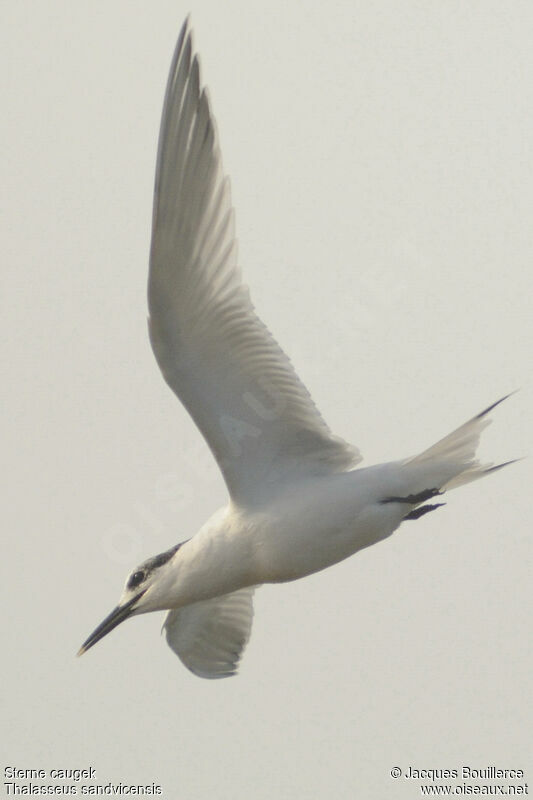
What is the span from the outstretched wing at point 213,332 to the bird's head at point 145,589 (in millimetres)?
687

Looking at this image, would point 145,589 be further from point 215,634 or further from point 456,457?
point 456,457

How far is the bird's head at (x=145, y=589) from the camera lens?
27.8 ft

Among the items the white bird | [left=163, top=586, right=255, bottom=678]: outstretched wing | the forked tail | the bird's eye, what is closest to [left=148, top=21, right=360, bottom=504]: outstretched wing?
the white bird

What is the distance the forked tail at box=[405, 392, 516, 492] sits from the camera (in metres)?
8.02

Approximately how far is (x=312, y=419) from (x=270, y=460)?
359 millimetres

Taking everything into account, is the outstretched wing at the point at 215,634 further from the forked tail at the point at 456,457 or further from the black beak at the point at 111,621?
the forked tail at the point at 456,457

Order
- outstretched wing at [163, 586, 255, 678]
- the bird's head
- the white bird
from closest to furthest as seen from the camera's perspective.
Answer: the white bird, the bird's head, outstretched wing at [163, 586, 255, 678]

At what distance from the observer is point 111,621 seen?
8742mm

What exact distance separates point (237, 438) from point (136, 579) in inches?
48.4

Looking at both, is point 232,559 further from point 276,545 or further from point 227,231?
point 227,231

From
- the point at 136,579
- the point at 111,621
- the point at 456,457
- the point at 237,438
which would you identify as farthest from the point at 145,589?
the point at 456,457

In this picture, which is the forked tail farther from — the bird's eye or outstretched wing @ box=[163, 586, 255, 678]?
outstretched wing @ box=[163, 586, 255, 678]

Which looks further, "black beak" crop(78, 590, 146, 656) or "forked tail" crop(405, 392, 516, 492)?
"black beak" crop(78, 590, 146, 656)

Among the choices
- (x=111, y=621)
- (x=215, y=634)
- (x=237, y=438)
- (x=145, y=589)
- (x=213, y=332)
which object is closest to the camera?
(x=213, y=332)
